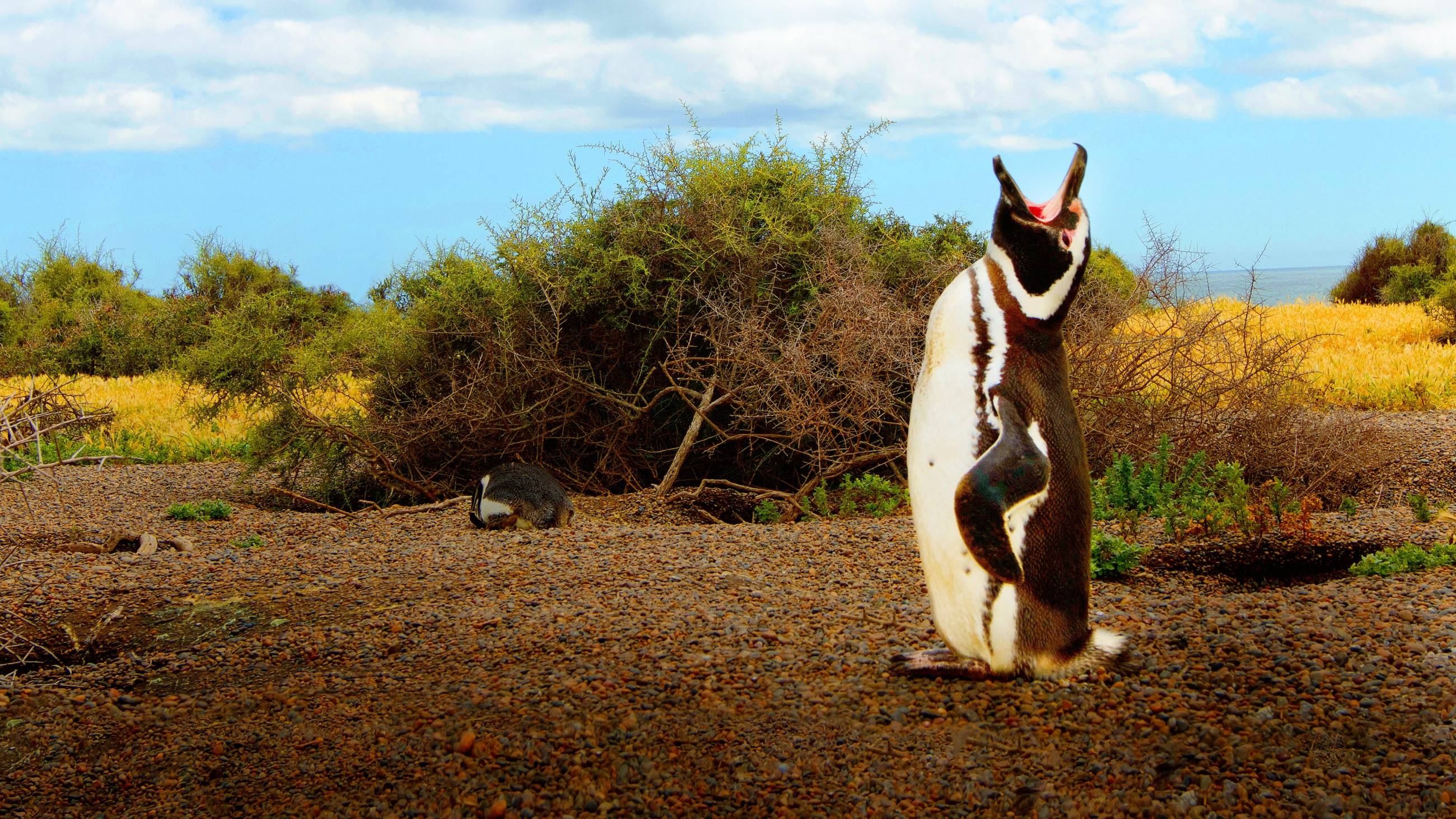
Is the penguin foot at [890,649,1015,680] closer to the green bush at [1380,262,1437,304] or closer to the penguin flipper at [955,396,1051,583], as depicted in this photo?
the penguin flipper at [955,396,1051,583]

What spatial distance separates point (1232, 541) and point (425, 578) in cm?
377

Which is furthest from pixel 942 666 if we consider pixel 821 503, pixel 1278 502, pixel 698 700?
pixel 821 503

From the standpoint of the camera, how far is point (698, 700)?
10.4 feet

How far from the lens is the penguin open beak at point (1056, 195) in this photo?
299 cm

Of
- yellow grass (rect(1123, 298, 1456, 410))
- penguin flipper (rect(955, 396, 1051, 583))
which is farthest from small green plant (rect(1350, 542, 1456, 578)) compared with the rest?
yellow grass (rect(1123, 298, 1456, 410))

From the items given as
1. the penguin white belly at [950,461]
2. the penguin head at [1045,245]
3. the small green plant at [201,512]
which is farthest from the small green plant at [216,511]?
the penguin head at [1045,245]

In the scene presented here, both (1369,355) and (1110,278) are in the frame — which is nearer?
(1110,278)

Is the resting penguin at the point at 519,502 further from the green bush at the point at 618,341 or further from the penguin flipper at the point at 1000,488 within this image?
the penguin flipper at the point at 1000,488

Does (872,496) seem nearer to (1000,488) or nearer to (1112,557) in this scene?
(1112,557)

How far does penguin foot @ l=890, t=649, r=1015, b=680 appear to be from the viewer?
318cm

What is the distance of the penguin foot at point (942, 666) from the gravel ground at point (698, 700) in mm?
40

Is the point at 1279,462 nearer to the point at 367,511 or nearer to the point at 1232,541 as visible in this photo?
the point at 1232,541

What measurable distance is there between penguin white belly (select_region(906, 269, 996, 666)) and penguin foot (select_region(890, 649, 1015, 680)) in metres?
0.03

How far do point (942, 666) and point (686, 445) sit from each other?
4.85 m
